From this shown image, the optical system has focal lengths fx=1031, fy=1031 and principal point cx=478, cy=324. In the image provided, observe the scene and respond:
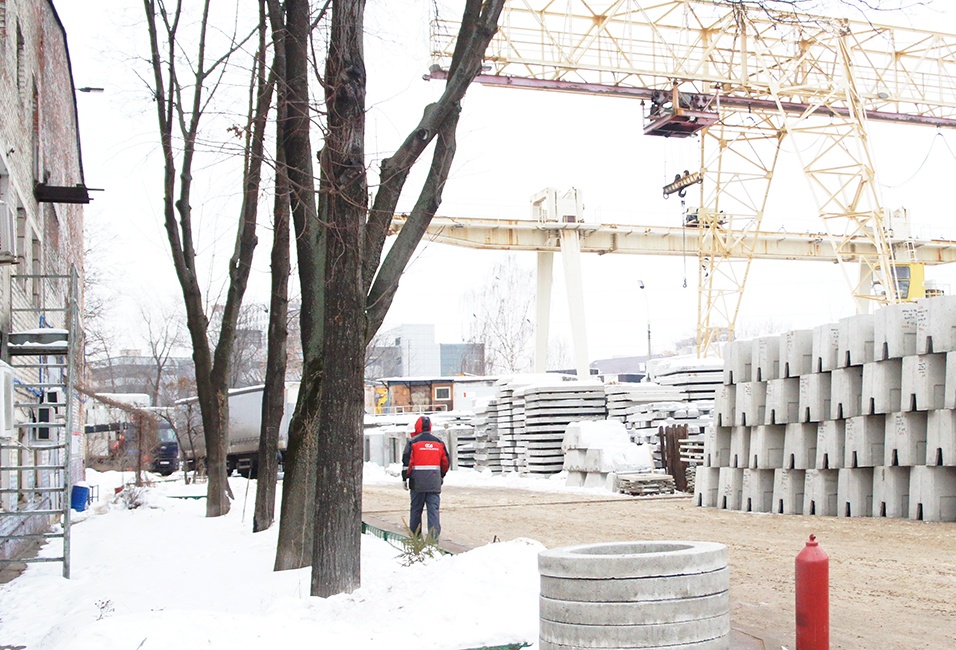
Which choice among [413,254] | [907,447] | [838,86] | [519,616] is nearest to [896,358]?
[907,447]

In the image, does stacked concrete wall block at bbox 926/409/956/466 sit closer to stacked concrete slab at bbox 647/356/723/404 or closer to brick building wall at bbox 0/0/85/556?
brick building wall at bbox 0/0/85/556

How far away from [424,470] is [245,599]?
2828mm

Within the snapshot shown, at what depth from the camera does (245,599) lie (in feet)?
33.9

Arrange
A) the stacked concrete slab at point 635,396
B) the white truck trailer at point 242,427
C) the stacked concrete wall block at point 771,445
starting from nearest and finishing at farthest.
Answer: the stacked concrete wall block at point 771,445 < the stacked concrete slab at point 635,396 < the white truck trailer at point 242,427

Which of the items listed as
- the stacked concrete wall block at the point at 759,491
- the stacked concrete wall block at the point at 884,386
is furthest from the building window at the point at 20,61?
the stacked concrete wall block at the point at 884,386

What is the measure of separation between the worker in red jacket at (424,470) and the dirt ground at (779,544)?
91cm

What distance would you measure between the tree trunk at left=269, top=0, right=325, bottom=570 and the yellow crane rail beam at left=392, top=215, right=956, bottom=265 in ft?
93.2

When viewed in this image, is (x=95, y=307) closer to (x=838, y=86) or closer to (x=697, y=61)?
(x=697, y=61)

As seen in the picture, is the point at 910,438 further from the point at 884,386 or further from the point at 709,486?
the point at 709,486

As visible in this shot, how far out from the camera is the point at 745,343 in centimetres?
1792

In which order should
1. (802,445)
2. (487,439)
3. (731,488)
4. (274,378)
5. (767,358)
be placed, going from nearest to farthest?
(274,378) < (802,445) < (767,358) < (731,488) < (487,439)

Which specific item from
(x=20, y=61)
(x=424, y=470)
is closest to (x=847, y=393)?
(x=424, y=470)

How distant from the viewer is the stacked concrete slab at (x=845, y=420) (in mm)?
13828

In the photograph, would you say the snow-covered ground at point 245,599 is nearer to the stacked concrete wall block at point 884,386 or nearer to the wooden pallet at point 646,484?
the stacked concrete wall block at point 884,386
